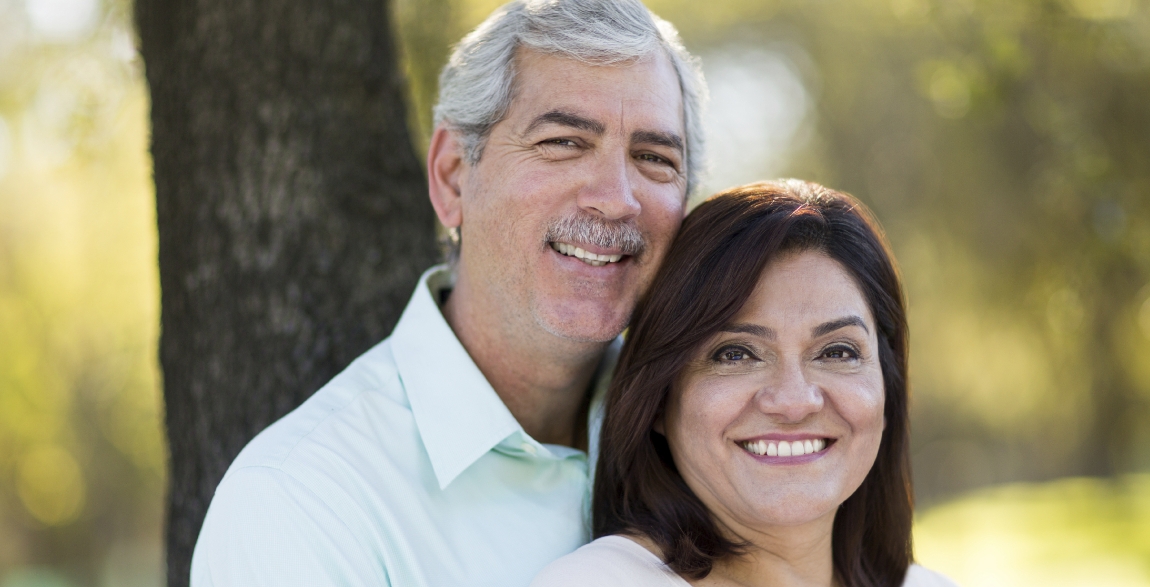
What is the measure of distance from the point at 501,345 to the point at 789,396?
33.7 inches

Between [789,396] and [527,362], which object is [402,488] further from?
[789,396]

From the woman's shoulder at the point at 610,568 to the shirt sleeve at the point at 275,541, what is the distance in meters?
0.40

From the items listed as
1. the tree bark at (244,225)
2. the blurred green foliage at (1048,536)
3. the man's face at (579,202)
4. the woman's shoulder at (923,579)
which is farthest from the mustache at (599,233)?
the blurred green foliage at (1048,536)

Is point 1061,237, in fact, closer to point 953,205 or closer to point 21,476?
point 953,205

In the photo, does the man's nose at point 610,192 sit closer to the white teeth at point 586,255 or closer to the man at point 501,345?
the man at point 501,345

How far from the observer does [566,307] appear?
253 cm

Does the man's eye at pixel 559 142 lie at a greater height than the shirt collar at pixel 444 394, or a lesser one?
greater

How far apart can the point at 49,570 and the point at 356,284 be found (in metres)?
18.9

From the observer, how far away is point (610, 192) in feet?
8.24

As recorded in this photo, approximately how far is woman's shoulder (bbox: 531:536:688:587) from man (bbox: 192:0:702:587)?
19cm

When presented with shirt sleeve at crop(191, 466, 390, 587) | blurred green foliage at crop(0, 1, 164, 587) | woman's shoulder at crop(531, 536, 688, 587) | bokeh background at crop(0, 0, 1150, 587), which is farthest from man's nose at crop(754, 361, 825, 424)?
blurred green foliage at crop(0, 1, 164, 587)

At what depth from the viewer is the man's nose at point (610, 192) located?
2.50 metres

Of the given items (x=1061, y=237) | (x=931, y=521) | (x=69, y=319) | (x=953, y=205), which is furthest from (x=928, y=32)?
(x=69, y=319)

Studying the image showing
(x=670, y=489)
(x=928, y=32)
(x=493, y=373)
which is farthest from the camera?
(x=928, y=32)
